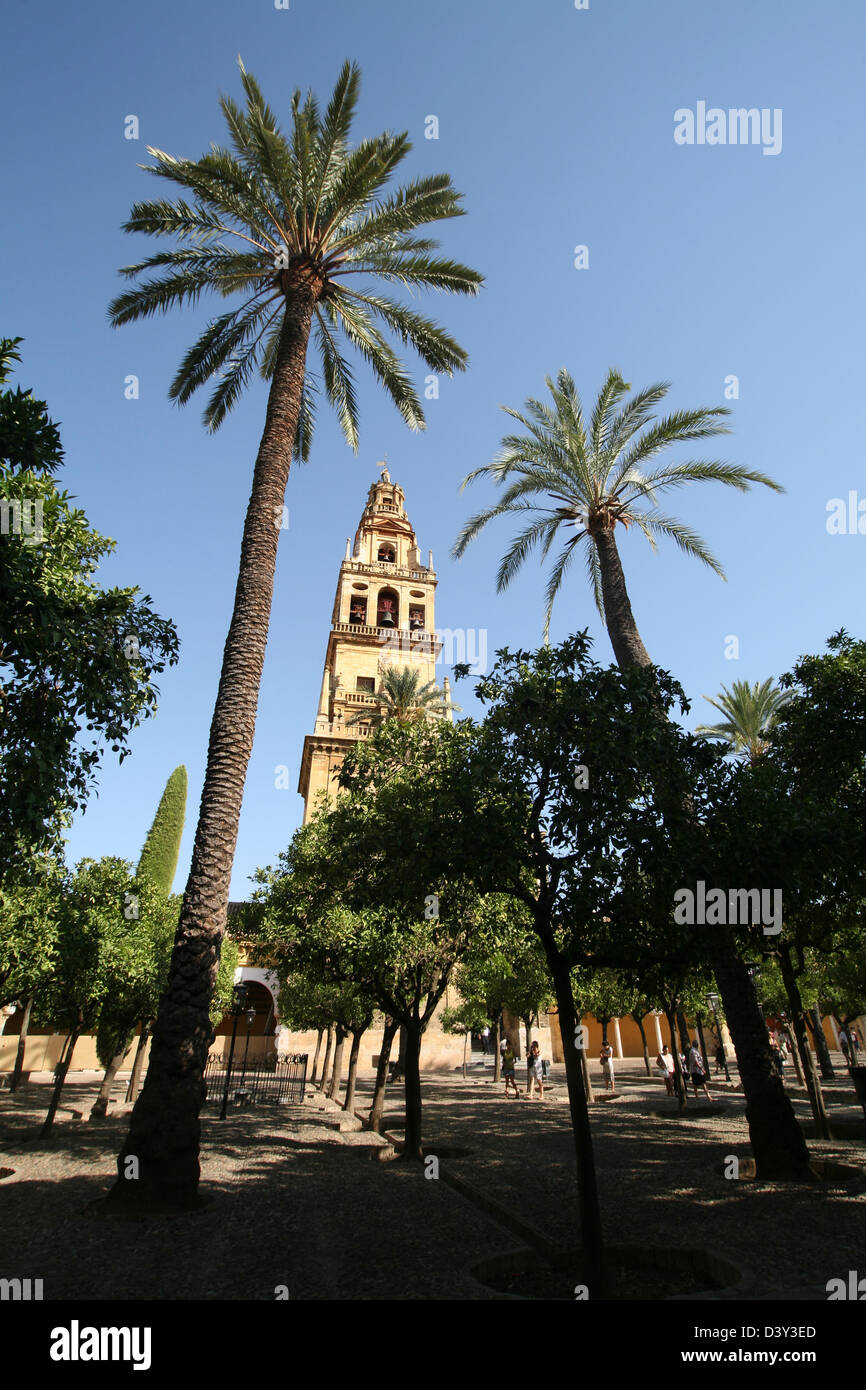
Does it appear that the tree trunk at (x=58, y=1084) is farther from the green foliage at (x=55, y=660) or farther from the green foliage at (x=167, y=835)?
the green foliage at (x=167, y=835)

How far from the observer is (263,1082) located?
29.6 metres

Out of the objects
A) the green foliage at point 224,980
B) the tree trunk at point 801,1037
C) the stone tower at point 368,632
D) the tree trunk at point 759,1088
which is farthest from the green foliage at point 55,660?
the stone tower at point 368,632

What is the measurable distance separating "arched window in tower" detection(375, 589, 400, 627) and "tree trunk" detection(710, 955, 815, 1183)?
125 ft

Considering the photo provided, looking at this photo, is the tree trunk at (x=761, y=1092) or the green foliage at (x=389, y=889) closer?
the green foliage at (x=389, y=889)

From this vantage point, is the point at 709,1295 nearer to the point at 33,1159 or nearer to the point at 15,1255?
the point at 15,1255

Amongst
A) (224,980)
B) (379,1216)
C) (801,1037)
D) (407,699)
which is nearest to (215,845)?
(379,1216)

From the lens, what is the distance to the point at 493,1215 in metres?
9.42

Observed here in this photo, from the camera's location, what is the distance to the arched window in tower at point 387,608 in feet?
157

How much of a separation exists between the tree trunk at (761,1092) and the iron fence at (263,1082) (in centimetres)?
Result: 1388

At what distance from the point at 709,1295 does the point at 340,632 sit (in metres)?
41.9

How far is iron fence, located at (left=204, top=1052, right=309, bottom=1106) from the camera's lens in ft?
83.9

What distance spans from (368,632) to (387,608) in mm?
3272

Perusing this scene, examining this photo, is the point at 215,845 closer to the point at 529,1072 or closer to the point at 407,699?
the point at 529,1072
